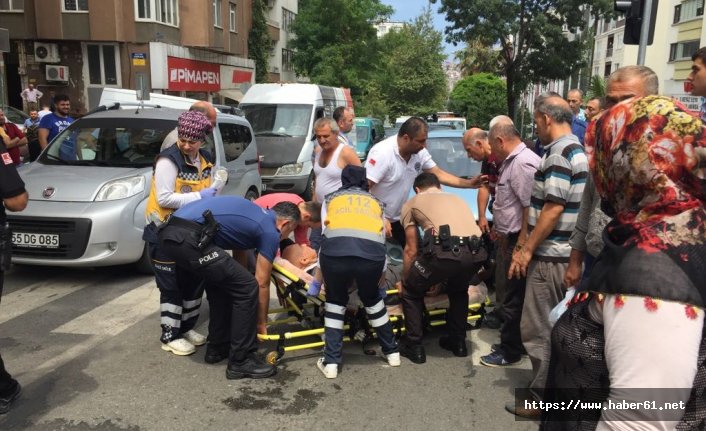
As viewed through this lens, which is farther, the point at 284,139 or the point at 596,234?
the point at 284,139

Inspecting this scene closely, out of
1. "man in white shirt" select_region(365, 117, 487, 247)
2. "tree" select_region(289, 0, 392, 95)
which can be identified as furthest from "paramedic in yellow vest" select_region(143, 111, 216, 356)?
"tree" select_region(289, 0, 392, 95)

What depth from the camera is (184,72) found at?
1007 inches

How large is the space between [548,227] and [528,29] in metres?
26.2

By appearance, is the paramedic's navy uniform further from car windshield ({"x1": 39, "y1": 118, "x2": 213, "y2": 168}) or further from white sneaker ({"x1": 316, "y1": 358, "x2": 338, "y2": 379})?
car windshield ({"x1": 39, "y1": 118, "x2": 213, "y2": 168})

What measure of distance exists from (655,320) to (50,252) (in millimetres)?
5661

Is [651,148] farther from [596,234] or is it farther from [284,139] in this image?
[284,139]

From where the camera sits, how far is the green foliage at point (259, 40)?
35625 mm

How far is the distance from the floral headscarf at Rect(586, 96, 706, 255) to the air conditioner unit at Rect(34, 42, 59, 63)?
24509 millimetres

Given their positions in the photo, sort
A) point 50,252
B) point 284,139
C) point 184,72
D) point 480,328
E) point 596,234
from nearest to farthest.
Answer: point 596,234 < point 480,328 < point 50,252 < point 284,139 < point 184,72

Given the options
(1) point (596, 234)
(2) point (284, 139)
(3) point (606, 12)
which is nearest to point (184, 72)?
(2) point (284, 139)

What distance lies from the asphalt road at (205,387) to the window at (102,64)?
19979 millimetres

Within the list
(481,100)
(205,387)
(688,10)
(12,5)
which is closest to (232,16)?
(12,5)

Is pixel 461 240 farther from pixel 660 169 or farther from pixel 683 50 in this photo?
pixel 683 50

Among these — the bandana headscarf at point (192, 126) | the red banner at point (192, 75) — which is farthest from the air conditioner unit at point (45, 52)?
the bandana headscarf at point (192, 126)
